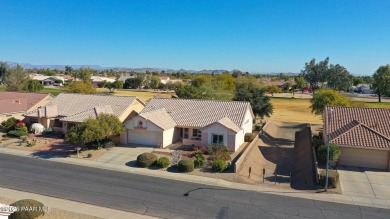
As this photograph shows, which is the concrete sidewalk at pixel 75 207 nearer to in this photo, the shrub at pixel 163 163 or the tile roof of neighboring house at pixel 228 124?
the shrub at pixel 163 163

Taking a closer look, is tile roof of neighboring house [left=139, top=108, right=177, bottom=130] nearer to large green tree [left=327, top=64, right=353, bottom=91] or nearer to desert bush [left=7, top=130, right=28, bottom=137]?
desert bush [left=7, top=130, right=28, bottom=137]

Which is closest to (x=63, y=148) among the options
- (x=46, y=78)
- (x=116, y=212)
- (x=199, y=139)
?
(x=199, y=139)

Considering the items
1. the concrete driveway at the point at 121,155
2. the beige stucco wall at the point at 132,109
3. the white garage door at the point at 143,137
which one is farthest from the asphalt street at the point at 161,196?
the beige stucco wall at the point at 132,109

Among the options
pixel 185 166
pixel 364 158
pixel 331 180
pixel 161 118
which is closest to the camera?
pixel 331 180

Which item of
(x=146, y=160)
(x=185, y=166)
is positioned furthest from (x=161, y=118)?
(x=185, y=166)

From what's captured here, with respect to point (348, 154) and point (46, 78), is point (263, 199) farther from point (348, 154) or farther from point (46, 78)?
point (46, 78)

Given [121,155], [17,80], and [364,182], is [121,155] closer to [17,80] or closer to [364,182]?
[364,182]

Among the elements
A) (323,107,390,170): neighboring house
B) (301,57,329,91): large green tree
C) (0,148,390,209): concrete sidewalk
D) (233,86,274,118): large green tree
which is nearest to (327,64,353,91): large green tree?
(301,57,329,91): large green tree
